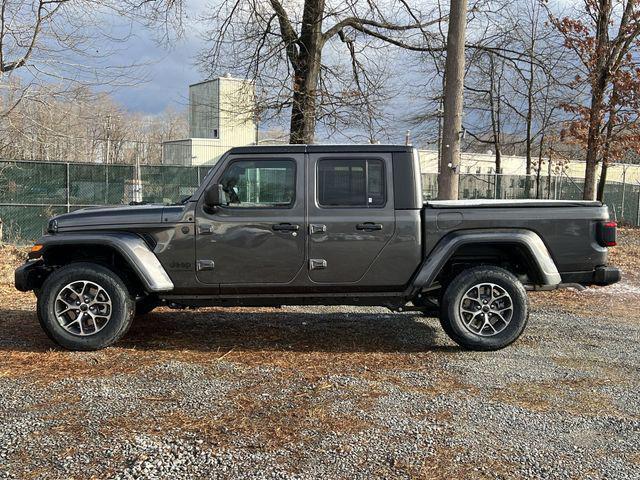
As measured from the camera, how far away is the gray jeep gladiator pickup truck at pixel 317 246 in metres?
5.38

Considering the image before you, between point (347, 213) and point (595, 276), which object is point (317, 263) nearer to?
point (347, 213)

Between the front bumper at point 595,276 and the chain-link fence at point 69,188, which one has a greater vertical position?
the chain-link fence at point 69,188

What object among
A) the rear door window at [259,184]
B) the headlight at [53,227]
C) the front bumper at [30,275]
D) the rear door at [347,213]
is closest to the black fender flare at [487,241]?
the rear door at [347,213]

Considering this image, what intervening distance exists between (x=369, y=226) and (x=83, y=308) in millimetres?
2849

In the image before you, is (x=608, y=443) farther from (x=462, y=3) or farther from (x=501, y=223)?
(x=462, y=3)

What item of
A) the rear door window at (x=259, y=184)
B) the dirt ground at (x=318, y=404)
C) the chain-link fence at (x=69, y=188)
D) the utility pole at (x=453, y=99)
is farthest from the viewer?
the chain-link fence at (x=69, y=188)

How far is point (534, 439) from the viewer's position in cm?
353

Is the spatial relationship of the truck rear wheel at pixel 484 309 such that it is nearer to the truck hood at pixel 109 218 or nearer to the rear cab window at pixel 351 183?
the rear cab window at pixel 351 183

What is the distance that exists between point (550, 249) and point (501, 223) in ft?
1.87

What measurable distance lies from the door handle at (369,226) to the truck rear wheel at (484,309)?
0.93 meters

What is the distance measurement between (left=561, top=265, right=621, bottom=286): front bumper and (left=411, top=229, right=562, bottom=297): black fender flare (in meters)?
0.17

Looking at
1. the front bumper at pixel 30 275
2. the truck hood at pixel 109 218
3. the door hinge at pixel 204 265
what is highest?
the truck hood at pixel 109 218

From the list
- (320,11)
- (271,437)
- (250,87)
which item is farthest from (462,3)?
(271,437)

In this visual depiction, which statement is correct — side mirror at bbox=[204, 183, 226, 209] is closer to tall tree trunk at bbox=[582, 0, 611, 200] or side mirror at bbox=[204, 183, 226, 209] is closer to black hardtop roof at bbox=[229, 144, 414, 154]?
black hardtop roof at bbox=[229, 144, 414, 154]
